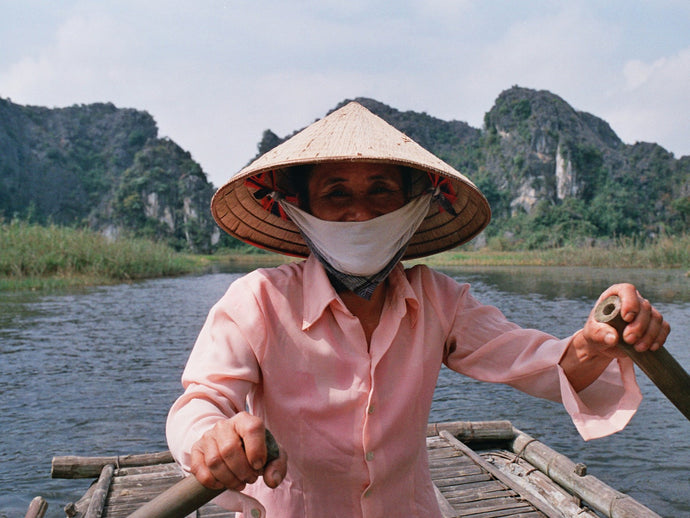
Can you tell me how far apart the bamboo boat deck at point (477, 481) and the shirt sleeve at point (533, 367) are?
117cm

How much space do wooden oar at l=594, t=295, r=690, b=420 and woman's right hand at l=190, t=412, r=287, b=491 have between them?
486 millimetres

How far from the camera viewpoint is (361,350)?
3.08ft

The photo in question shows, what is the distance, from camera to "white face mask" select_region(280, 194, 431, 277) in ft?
3.17

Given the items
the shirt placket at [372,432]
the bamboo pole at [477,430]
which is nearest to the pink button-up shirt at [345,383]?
the shirt placket at [372,432]

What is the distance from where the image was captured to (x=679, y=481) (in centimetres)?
344

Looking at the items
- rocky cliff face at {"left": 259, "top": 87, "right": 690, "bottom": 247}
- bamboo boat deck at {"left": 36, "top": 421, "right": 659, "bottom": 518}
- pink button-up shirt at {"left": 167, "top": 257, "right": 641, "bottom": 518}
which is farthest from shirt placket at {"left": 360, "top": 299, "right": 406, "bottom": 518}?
rocky cliff face at {"left": 259, "top": 87, "right": 690, "bottom": 247}

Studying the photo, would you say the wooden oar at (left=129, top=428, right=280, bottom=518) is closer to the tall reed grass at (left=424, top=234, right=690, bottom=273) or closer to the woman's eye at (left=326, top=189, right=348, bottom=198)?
the woman's eye at (left=326, top=189, right=348, bottom=198)

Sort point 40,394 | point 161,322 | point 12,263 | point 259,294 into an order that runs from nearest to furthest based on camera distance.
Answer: point 259,294
point 40,394
point 161,322
point 12,263

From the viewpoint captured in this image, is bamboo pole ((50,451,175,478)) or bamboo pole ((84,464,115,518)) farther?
A: bamboo pole ((50,451,175,478))

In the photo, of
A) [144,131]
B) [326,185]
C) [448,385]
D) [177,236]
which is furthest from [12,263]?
[144,131]

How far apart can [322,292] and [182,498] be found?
0.40m

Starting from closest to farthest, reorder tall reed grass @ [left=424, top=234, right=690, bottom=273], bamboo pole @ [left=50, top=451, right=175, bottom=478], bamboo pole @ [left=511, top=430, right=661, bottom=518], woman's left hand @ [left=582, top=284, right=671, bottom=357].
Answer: woman's left hand @ [left=582, top=284, right=671, bottom=357]
bamboo pole @ [left=511, top=430, right=661, bottom=518]
bamboo pole @ [left=50, top=451, right=175, bottom=478]
tall reed grass @ [left=424, top=234, right=690, bottom=273]

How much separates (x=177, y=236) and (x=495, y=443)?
145 ft

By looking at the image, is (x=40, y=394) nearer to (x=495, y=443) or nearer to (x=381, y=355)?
(x=495, y=443)
